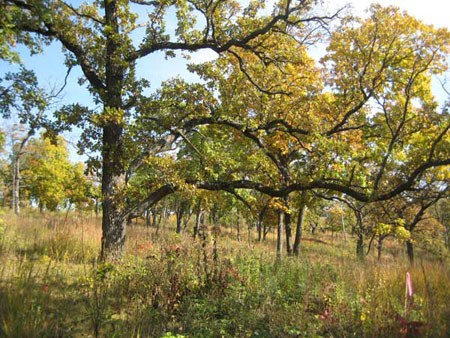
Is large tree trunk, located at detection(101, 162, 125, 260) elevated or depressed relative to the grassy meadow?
elevated

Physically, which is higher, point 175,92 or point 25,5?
point 25,5

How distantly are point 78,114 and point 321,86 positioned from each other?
999 cm

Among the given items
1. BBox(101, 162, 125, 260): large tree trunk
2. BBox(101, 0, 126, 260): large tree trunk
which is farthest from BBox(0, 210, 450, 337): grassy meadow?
BBox(101, 0, 126, 260): large tree trunk

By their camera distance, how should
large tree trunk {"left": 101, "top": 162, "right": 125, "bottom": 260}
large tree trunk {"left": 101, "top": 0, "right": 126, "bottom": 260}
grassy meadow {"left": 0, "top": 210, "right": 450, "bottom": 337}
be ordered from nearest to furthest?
grassy meadow {"left": 0, "top": 210, "right": 450, "bottom": 337}, large tree trunk {"left": 101, "top": 0, "right": 126, "bottom": 260}, large tree trunk {"left": 101, "top": 162, "right": 125, "bottom": 260}

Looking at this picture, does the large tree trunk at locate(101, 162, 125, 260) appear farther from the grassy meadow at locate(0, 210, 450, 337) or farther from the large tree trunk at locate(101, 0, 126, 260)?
the grassy meadow at locate(0, 210, 450, 337)

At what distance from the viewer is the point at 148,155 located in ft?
25.6

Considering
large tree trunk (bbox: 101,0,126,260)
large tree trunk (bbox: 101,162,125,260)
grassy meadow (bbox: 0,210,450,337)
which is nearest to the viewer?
grassy meadow (bbox: 0,210,450,337)

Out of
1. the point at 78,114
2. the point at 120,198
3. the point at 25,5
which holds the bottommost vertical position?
the point at 120,198

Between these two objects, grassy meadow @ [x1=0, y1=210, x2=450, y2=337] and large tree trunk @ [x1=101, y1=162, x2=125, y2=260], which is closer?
grassy meadow @ [x1=0, y1=210, x2=450, y2=337]

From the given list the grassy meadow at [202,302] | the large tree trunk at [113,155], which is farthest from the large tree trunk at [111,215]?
the grassy meadow at [202,302]

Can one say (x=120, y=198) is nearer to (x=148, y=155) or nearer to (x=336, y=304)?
(x=148, y=155)

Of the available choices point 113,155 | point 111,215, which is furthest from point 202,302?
point 113,155

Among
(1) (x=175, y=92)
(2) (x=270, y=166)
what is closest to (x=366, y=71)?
(2) (x=270, y=166)

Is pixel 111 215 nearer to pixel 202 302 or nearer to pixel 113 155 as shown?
pixel 113 155
